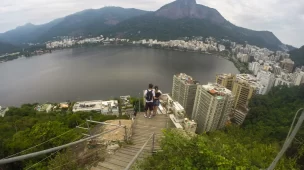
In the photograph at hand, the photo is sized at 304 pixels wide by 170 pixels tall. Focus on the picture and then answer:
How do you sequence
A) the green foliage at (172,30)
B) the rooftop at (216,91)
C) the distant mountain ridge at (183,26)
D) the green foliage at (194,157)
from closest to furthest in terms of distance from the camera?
the green foliage at (194,157) → the rooftop at (216,91) → the green foliage at (172,30) → the distant mountain ridge at (183,26)

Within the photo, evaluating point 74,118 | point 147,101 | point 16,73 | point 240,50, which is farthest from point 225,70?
point 16,73

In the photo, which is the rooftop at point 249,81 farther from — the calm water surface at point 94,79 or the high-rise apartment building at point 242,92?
the calm water surface at point 94,79

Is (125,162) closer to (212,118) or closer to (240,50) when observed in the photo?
(212,118)

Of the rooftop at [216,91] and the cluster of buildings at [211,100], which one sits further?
the cluster of buildings at [211,100]

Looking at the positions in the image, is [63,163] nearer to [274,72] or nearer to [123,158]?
[123,158]

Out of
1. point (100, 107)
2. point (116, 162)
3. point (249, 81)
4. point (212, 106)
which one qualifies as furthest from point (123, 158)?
point (249, 81)

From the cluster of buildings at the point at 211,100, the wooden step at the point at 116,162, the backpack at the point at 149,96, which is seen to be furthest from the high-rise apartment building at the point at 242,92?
the wooden step at the point at 116,162

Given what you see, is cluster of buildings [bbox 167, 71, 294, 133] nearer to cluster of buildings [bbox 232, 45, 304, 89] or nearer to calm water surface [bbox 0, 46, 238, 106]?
cluster of buildings [bbox 232, 45, 304, 89]

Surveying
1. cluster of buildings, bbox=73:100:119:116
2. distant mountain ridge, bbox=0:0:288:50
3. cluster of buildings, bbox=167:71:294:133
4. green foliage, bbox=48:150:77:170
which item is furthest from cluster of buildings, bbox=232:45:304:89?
distant mountain ridge, bbox=0:0:288:50
